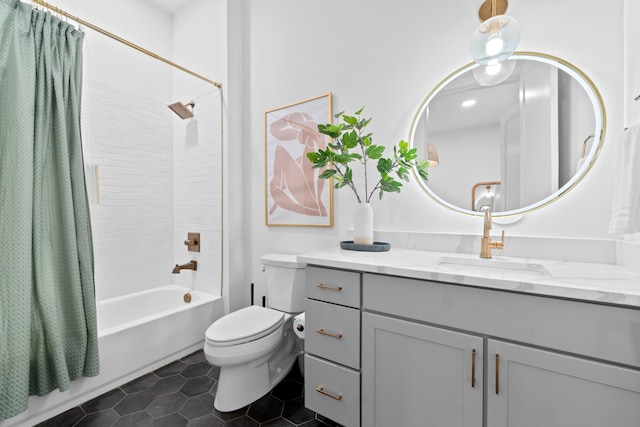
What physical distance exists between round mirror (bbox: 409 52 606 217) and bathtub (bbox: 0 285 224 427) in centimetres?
189

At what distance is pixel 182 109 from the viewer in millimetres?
2365

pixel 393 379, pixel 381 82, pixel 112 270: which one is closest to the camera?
pixel 393 379

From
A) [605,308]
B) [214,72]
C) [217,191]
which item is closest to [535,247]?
[605,308]

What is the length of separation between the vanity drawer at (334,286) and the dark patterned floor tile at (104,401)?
51.0 inches

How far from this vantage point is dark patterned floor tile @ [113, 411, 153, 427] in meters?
1.40

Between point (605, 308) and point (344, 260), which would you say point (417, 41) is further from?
point (605, 308)

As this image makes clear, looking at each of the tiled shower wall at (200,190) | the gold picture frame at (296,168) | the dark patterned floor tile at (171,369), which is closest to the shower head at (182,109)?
the tiled shower wall at (200,190)

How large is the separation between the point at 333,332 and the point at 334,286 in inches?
8.1

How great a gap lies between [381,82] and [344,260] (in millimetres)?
1155

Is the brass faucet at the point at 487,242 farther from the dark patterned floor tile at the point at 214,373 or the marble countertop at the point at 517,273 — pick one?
the dark patterned floor tile at the point at 214,373

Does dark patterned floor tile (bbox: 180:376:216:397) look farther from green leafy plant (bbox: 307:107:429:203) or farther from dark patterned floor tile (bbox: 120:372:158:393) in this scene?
green leafy plant (bbox: 307:107:429:203)

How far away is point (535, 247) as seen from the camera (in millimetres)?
1311

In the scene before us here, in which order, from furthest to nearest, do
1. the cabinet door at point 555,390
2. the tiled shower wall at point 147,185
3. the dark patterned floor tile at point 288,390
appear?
the tiled shower wall at point 147,185 → the dark patterned floor tile at point 288,390 → the cabinet door at point 555,390

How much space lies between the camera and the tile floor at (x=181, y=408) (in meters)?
1.42
